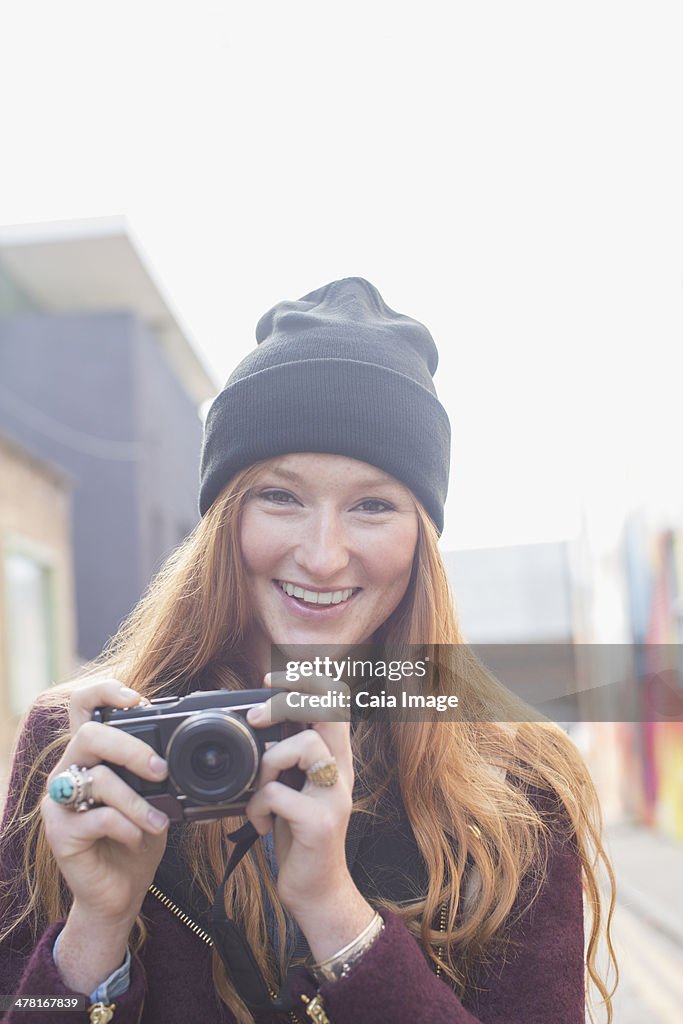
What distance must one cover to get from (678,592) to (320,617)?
900cm

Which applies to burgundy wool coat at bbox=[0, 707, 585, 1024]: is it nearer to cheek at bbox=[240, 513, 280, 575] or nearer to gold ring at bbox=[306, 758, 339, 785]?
gold ring at bbox=[306, 758, 339, 785]

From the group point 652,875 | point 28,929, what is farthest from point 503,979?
point 652,875

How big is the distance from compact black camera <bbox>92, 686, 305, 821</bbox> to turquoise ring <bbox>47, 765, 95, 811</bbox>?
3cm

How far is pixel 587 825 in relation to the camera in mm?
1394

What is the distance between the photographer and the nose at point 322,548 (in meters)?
1.29

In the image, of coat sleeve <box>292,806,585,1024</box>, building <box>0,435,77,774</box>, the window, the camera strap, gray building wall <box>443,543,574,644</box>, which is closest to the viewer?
coat sleeve <box>292,806,585,1024</box>

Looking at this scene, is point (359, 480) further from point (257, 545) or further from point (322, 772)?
point (322, 772)

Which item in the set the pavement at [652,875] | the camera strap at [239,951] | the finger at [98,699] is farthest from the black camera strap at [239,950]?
the pavement at [652,875]

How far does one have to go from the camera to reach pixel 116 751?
1095 mm

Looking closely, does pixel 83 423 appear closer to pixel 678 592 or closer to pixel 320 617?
pixel 678 592

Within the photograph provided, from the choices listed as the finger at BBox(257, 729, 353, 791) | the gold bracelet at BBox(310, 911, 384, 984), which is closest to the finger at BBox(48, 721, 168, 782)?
the finger at BBox(257, 729, 353, 791)

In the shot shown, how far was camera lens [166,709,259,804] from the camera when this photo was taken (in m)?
1.08

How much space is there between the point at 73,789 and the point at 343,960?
33cm

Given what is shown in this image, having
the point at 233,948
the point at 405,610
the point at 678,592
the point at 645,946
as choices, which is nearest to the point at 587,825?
the point at 405,610
